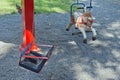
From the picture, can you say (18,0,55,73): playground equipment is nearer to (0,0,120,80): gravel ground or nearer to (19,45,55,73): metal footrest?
(19,45,55,73): metal footrest

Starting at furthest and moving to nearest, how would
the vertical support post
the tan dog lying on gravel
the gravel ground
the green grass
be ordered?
the green grass < the tan dog lying on gravel < the vertical support post < the gravel ground

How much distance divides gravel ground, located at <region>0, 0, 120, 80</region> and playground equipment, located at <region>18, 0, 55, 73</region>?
0.38 feet

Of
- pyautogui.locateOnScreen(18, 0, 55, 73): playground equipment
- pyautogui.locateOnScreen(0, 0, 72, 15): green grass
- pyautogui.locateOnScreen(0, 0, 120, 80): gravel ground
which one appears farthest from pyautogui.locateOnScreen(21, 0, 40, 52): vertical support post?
pyautogui.locateOnScreen(0, 0, 72, 15): green grass

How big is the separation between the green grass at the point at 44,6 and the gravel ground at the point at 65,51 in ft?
1.66

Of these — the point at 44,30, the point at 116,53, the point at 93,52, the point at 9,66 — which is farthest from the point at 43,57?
the point at 44,30

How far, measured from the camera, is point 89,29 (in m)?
4.97

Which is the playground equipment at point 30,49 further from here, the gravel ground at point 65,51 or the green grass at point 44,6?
the green grass at point 44,6

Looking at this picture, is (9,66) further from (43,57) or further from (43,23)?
(43,23)

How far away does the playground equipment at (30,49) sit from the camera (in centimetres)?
381

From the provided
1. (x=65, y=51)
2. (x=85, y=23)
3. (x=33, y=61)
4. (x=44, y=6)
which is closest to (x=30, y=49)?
(x=33, y=61)

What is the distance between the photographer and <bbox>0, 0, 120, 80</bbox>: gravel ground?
12.7 feet

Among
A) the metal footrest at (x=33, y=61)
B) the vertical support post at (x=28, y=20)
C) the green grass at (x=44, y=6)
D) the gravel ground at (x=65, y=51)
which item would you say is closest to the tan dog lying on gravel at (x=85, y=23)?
the gravel ground at (x=65, y=51)

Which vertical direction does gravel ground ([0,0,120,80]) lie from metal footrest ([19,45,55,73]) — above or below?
below

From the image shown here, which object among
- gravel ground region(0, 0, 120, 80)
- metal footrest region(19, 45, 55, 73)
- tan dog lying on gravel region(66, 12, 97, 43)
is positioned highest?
tan dog lying on gravel region(66, 12, 97, 43)
